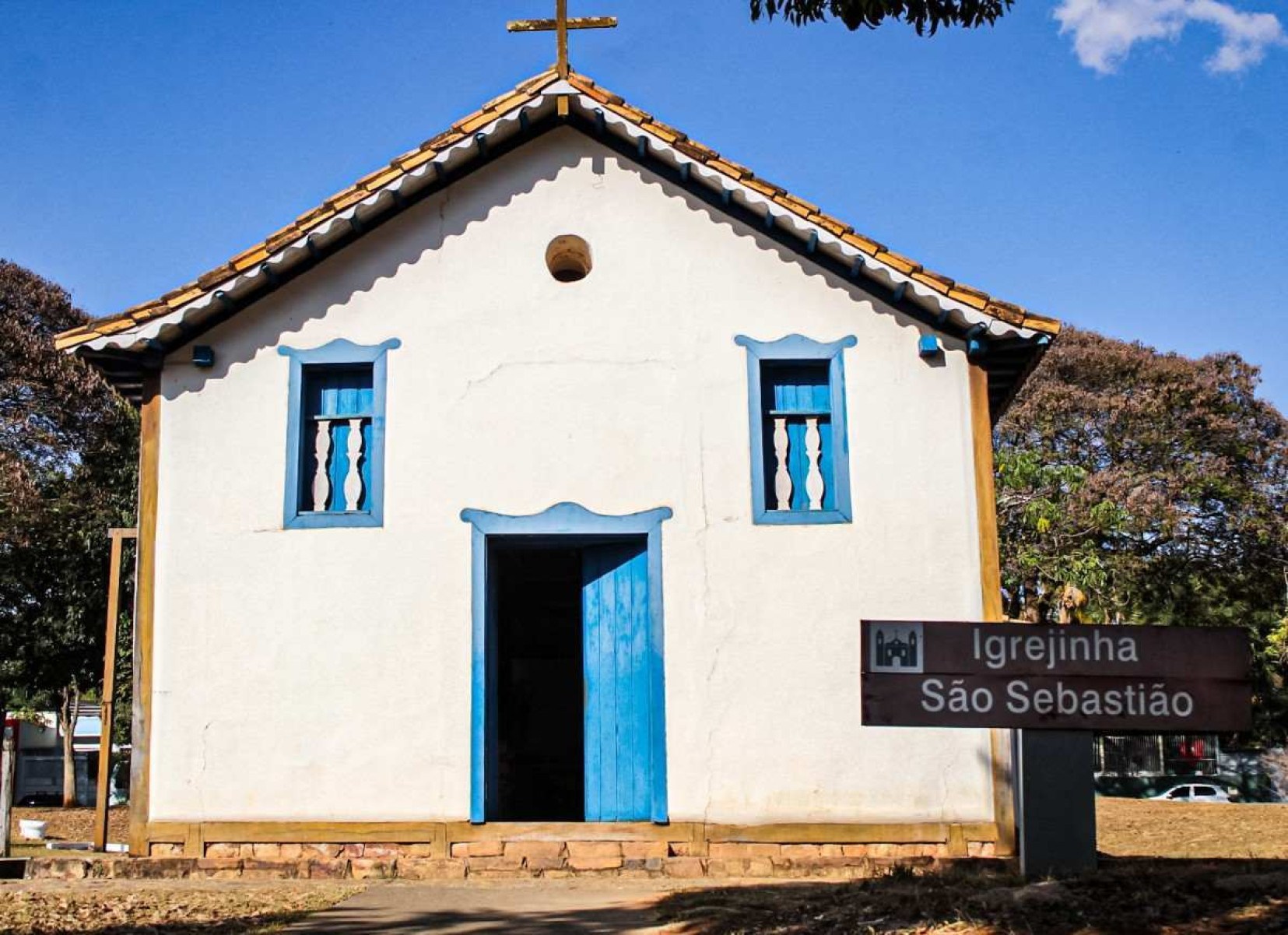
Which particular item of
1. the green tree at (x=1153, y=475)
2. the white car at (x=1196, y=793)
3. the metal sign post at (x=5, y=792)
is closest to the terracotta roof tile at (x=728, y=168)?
the metal sign post at (x=5, y=792)

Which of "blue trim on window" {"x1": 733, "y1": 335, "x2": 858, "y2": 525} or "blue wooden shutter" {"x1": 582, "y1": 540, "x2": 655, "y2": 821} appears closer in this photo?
"blue wooden shutter" {"x1": 582, "y1": 540, "x2": 655, "y2": 821}

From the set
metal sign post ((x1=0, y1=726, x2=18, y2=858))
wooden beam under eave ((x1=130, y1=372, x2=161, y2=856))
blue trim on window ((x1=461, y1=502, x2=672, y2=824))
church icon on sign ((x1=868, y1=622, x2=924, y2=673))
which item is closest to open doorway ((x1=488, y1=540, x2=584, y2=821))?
blue trim on window ((x1=461, y1=502, x2=672, y2=824))

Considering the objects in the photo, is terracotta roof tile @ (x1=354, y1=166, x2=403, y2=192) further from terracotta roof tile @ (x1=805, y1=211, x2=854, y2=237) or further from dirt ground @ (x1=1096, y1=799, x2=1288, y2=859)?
dirt ground @ (x1=1096, y1=799, x2=1288, y2=859)

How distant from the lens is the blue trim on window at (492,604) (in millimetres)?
11480

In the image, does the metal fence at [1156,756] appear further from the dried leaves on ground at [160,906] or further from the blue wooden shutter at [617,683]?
the dried leaves on ground at [160,906]

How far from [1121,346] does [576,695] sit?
19380 mm

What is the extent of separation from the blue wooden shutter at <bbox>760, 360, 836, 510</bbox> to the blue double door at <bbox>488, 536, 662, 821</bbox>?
142cm

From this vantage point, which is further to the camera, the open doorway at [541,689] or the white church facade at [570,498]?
the open doorway at [541,689]

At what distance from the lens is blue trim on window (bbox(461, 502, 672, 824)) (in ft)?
37.7

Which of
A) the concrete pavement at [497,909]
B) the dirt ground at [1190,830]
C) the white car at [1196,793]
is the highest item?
the concrete pavement at [497,909]

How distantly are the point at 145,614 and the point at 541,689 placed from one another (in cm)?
646

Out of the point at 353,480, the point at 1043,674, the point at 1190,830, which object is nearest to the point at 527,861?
the point at 353,480

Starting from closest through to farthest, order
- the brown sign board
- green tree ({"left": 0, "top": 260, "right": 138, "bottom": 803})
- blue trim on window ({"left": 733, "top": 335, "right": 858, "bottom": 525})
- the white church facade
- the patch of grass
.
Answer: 1. the patch of grass
2. the brown sign board
3. the white church facade
4. blue trim on window ({"left": 733, "top": 335, "right": 858, "bottom": 525})
5. green tree ({"left": 0, "top": 260, "right": 138, "bottom": 803})

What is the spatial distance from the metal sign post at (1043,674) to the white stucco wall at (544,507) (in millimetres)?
4037
